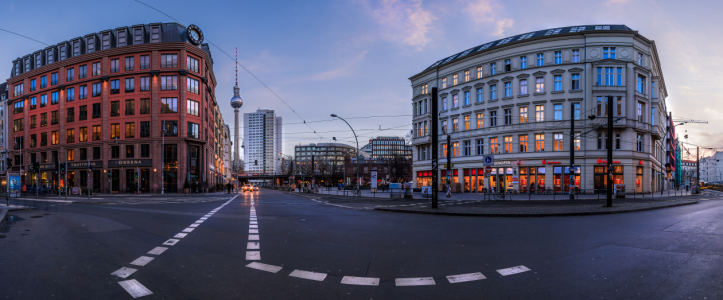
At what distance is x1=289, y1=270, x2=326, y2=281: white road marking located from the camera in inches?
212

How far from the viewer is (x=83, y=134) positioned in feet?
178

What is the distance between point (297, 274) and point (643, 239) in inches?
309

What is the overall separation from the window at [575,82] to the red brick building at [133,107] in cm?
4850

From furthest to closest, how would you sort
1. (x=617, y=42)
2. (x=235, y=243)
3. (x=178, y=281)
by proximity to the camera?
(x=617, y=42)
(x=235, y=243)
(x=178, y=281)

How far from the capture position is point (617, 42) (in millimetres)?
39781

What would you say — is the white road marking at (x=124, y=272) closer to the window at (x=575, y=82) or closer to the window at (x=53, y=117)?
the window at (x=575, y=82)

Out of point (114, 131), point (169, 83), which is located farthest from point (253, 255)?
point (114, 131)

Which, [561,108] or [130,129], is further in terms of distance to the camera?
[130,129]

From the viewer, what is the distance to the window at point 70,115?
55.0 m

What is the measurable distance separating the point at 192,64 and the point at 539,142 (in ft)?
155

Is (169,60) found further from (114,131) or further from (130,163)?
(130,163)

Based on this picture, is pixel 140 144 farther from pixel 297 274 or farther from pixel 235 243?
pixel 297 274

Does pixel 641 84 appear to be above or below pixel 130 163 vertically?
above

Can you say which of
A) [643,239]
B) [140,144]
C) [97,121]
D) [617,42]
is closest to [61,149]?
[97,121]
